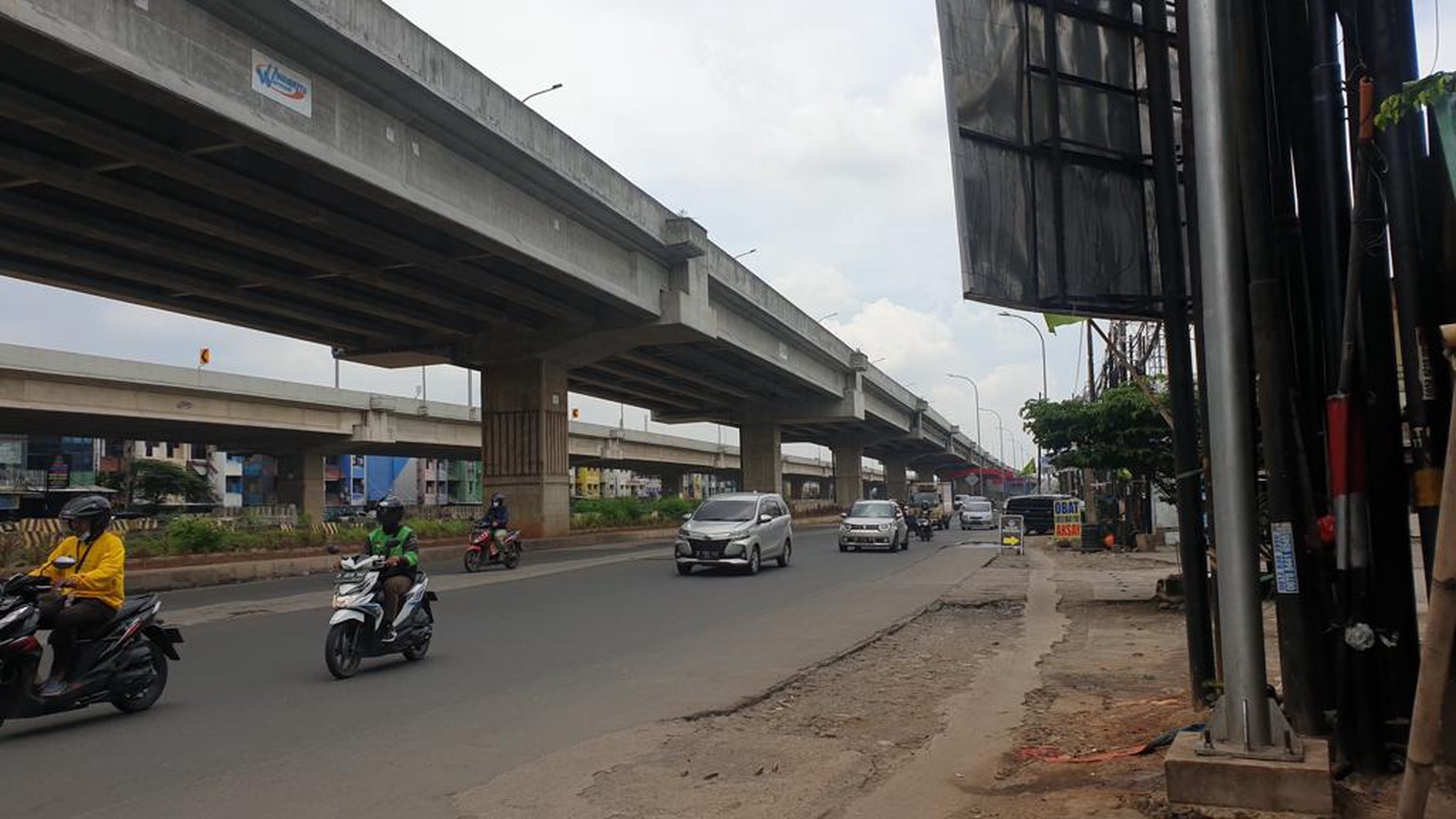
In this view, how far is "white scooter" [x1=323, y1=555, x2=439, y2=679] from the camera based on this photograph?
9422 mm

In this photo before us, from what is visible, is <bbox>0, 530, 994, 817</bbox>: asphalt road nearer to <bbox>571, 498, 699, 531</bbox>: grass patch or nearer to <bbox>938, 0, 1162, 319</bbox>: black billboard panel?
<bbox>938, 0, 1162, 319</bbox>: black billboard panel

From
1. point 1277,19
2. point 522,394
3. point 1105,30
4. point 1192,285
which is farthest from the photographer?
point 522,394

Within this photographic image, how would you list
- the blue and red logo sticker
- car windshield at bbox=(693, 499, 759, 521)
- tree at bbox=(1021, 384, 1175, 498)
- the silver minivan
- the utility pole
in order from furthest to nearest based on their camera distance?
car windshield at bbox=(693, 499, 759, 521), the silver minivan, the blue and red logo sticker, tree at bbox=(1021, 384, 1175, 498), the utility pole

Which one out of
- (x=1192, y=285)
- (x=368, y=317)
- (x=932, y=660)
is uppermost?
(x=368, y=317)

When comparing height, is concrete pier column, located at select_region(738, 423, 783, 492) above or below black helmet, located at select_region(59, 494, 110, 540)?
above

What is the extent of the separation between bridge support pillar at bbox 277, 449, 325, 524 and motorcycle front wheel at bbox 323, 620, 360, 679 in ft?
174

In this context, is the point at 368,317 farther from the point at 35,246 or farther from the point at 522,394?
the point at 35,246

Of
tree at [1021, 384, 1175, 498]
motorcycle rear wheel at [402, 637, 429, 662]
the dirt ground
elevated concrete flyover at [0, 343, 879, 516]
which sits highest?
elevated concrete flyover at [0, 343, 879, 516]

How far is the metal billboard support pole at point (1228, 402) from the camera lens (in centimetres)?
479

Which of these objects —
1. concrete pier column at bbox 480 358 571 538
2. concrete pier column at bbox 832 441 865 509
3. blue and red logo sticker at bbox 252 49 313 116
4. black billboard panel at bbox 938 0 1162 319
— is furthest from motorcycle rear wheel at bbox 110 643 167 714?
concrete pier column at bbox 832 441 865 509

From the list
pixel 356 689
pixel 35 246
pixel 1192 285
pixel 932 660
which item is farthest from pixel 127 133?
pixel 1192 285

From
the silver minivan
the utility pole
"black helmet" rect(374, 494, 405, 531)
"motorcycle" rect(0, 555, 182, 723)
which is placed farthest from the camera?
the silver minivan

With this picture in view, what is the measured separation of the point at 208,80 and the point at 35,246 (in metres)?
10.6

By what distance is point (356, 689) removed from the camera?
355 inches
